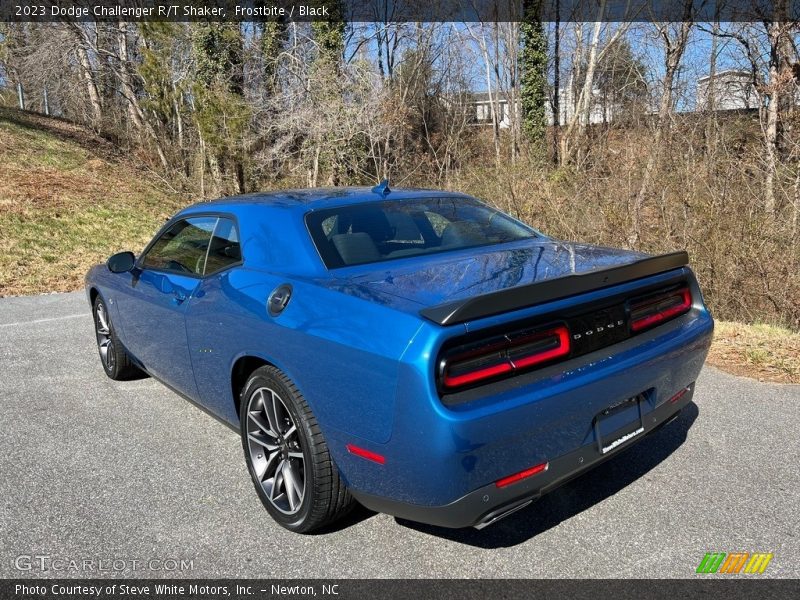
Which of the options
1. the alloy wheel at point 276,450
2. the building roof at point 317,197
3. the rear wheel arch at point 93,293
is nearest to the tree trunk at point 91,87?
the rear wheel arch at point 93,293

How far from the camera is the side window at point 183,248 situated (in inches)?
146

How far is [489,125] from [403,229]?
21014 millimetres

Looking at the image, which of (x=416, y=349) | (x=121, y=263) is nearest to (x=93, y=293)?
(x=121, y=263)

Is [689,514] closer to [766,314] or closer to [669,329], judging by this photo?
[669,329]

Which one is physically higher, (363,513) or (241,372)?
(241,372)

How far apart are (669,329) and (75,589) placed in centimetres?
272

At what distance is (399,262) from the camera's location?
3.09 metres

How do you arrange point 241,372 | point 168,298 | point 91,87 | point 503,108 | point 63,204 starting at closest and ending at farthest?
1. point 241,372
2. point 168,298
3. point 63,204
4. point 91,87
5. point 503,108

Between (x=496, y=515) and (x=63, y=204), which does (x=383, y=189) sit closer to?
(x=496, y=515)

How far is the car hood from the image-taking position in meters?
2.45

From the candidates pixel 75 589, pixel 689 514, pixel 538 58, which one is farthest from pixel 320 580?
pixel 538 58

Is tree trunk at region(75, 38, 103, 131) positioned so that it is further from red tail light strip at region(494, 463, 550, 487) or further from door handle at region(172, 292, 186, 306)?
red tail light strip at region(494, 463, 550, 487)

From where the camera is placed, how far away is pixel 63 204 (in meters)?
15.9

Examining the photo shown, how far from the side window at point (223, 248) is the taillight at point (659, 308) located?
6.37 ft
